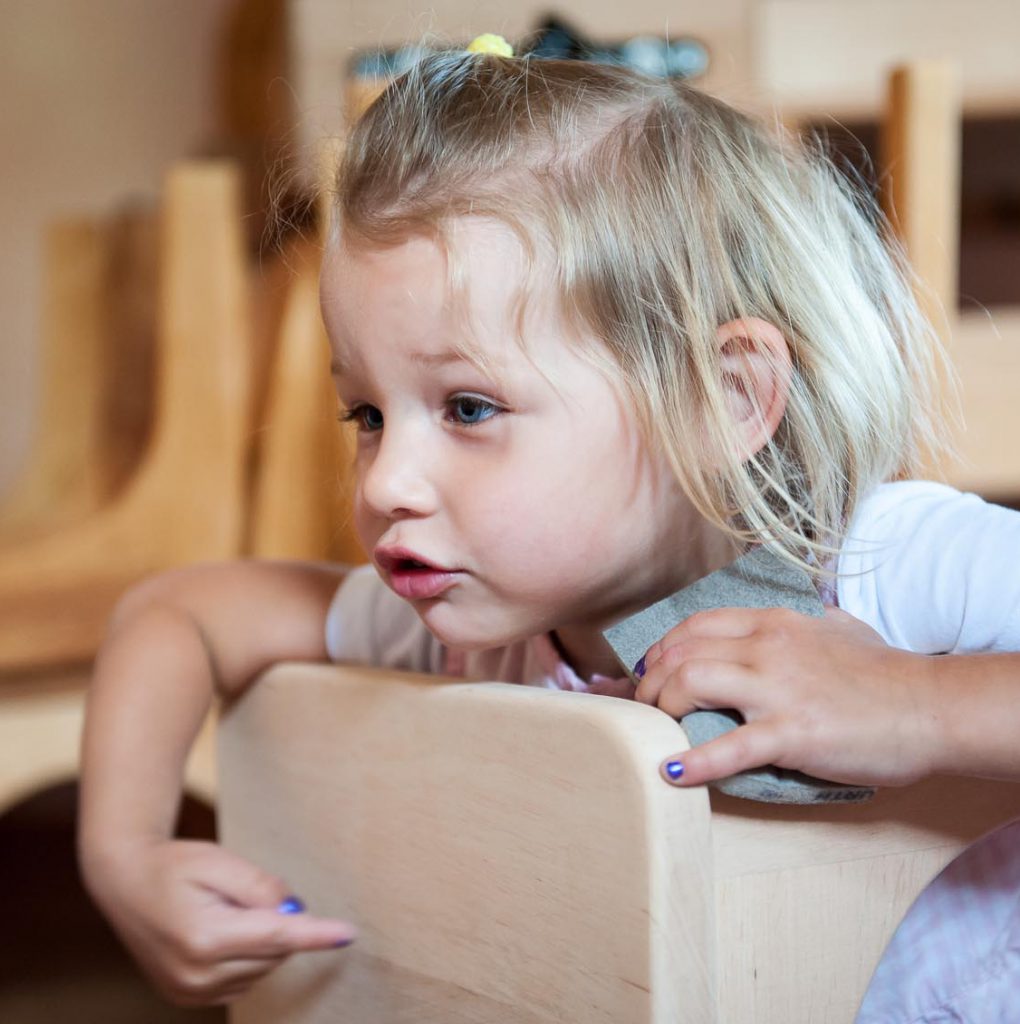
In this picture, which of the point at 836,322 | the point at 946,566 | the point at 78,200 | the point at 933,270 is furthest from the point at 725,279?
the point at 78,200

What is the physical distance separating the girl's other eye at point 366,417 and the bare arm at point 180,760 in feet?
0.59

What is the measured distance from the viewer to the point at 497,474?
0.60m

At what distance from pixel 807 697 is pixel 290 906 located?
0.99 feet

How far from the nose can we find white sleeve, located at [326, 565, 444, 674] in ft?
0.68

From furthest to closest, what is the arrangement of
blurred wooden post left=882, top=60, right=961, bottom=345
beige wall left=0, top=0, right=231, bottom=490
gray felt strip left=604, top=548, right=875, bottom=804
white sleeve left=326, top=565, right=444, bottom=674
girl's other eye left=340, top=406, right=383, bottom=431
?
beige wall left=0, top=0, right=231, bottom=490 → blurred wooden post left=882, top=60, right=961, bottom=345 → white sleeve left=326, top=565, right=444, bottom=674 → girl's other eye left=340, top=406, right=383, bottom=431 → gray felt strip left=604, top=548, right=875, bottom=804

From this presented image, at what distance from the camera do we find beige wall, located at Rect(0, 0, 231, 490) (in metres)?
2.04

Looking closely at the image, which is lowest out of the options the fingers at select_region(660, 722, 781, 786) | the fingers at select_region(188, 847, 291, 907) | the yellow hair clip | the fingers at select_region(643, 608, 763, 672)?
the fingers at select_region(188, 847, 291, 907)

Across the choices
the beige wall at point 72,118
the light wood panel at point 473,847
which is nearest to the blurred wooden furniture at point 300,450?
the light wood panel at point 473,847

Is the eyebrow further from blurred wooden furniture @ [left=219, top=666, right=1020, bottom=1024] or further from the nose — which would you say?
blurred wooden furniture @ [left=219, top=666, right=1020, bottom=1024]

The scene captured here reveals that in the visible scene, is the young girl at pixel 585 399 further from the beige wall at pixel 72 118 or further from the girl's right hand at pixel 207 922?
the beige wall at pixel 72 118

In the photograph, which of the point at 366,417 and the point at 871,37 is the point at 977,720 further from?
the point at 871,37

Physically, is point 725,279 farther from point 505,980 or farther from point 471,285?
point 505,980

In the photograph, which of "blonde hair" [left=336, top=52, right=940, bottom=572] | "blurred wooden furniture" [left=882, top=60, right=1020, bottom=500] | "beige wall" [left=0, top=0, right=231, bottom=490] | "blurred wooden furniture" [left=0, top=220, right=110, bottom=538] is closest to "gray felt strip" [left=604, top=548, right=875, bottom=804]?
"blonde hair" [left=336, top=52, right=940, bottom=572]

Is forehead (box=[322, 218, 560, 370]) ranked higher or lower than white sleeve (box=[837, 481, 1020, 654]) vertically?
higher
